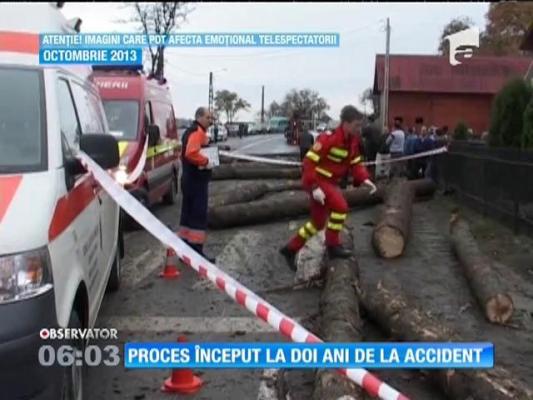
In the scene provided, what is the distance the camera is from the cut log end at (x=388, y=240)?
8.73m

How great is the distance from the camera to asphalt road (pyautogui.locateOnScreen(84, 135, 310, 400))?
4.90m

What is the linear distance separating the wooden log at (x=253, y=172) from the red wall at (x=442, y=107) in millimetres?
27023

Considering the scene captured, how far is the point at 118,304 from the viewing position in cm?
688

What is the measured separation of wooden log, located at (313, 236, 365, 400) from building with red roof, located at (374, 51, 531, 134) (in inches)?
1441

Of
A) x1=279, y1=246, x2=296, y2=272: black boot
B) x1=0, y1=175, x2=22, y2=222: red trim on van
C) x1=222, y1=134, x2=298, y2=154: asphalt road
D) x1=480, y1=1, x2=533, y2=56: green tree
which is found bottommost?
x1=222, y1=134, x2=298, y2=154: asphalt road

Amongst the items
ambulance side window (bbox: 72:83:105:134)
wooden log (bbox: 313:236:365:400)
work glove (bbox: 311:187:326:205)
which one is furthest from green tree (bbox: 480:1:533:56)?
ambulance side window (bbox: 72:83:105:134)

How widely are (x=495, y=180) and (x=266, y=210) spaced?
373cm

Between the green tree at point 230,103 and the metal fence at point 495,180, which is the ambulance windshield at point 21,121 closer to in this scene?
the metal fence at point 495,180

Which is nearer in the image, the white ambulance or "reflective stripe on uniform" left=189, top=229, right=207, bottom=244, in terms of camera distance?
the white ambulance

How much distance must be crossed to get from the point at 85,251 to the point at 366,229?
6.85 meters

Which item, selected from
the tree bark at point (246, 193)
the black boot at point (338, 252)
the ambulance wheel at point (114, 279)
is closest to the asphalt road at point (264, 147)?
the tree bark at point (246, 193)

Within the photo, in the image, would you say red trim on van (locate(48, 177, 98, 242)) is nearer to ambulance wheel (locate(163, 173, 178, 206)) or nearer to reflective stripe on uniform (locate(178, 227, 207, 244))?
reflective stripe on uniform (locate(178, 227, 207, 244))

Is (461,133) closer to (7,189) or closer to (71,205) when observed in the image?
(71,205)

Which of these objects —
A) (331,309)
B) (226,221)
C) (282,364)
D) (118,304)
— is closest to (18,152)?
(282,364)
